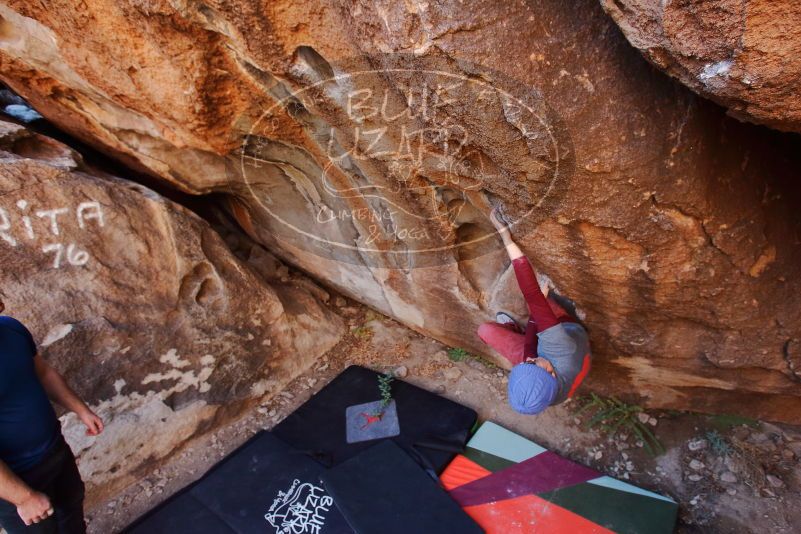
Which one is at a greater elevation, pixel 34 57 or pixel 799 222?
pixel 799 222

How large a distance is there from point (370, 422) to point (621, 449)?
167 centimetres

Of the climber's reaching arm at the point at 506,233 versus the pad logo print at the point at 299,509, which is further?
the pad logo print at the point at 299,509

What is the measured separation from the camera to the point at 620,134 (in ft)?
5.65

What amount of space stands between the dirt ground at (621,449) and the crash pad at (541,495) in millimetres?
158

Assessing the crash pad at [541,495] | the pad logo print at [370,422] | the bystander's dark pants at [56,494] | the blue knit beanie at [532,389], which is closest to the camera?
the bystander's dark pants at [56,494]

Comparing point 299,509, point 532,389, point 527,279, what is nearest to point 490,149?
point 527,279

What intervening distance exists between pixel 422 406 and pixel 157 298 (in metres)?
1.95

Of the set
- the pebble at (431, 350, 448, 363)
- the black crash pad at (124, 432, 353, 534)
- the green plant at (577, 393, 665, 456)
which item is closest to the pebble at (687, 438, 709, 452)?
the green plant at (577, 393, 665, 456)

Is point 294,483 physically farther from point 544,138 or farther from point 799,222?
point 799,222

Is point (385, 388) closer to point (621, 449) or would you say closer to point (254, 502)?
point (254, 502)

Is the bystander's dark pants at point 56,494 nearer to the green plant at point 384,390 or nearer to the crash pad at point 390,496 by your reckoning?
the crash pad at point 390,496

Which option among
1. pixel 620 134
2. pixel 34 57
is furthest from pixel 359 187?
pixel 34 57

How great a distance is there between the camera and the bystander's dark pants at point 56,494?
6.75 feet

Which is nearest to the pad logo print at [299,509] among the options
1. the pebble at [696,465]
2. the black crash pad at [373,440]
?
the black crash pad at [373,440]
